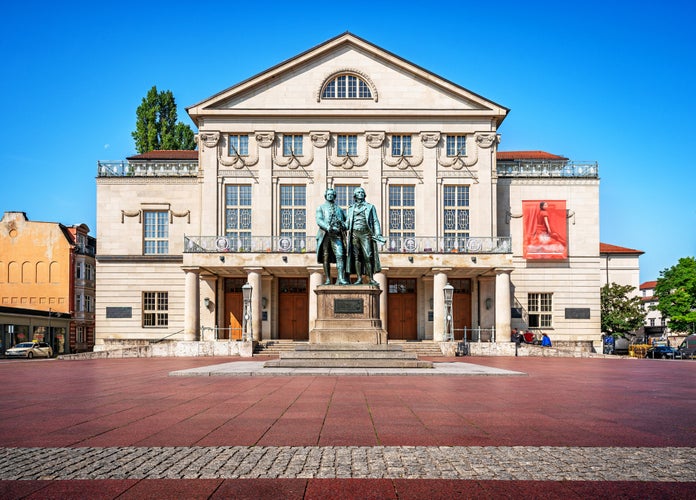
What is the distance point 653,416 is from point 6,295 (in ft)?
212

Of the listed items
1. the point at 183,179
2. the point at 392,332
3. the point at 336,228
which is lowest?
the point at 392,332

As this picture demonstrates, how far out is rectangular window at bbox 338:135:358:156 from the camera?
4631 centimetres

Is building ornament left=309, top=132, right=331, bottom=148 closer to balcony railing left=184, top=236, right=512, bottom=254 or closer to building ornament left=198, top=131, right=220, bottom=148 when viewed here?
building ornament left=198, top=131, right=220, bottom=148

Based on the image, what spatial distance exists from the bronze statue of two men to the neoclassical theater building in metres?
21.8

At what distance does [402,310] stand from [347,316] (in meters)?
24.6

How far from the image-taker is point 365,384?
15.2 metres

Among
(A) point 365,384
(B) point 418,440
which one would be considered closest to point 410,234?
(A) point 365,384

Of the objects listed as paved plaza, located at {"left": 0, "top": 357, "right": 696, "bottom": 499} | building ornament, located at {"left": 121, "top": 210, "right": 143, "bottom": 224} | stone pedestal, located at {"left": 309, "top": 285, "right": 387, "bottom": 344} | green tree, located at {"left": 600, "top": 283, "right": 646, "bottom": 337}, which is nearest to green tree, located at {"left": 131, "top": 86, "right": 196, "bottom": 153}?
Answer: building ornament, located at {"left": 121, "top": 210, "right": 143, "bottom": 224}

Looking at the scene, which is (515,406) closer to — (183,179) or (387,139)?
(387,139)

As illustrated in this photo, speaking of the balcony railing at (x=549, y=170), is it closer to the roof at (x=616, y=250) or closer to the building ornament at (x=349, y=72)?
the building ornament at (x=349, y=72)

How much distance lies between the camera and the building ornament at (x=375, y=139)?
150 feet

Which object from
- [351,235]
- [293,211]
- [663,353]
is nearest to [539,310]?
[663,353]

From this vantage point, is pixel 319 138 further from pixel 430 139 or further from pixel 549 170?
pixel 549 170

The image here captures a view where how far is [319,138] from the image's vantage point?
45844mm
